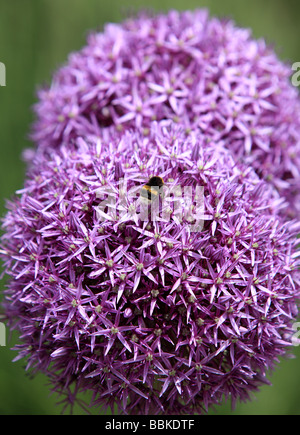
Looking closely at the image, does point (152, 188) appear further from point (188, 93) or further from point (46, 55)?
point (46, 55)

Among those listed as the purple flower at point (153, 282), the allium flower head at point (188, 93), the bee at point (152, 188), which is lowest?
the purple flower at point (153, 282)

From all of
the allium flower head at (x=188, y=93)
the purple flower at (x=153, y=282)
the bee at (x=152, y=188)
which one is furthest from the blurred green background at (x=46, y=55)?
the bee at (x=152, y=188)

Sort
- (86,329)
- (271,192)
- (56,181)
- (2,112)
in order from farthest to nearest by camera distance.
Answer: (2,112) → (271,192) → (56,181) → (86,329)

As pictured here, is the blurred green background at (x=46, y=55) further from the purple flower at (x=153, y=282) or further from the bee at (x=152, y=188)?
the bee at (x=152, y=188)

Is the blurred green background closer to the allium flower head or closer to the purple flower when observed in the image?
the allium flower head

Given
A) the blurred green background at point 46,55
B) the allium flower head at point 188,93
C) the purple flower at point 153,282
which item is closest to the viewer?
the purple flower at point 153,282

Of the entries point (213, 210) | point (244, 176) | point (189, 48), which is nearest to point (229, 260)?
point (213, 210)

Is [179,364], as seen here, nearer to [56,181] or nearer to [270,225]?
[270,225]
